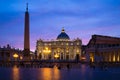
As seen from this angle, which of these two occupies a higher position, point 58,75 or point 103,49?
point 103,49

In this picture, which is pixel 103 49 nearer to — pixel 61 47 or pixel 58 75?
pixel 61 47

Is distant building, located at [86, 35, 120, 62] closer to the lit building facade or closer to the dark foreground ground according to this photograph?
the lit building facade

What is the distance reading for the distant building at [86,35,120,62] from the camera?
13025 cm

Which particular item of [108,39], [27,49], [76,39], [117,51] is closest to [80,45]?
[76,39]

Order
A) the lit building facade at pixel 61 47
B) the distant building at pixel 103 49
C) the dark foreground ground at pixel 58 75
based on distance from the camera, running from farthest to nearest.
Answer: the lit building facade at pixel 61 47
the distant building at pixel 103 49
the dark foreground ground at pixel 58 75

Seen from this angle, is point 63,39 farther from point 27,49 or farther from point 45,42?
point 27,49

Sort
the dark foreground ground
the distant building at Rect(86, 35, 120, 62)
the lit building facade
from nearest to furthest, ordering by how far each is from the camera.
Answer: the dark foreground ground, the distant building at Rect(86, 35, 120, 62), the lit building facade

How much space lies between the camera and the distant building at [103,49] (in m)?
130

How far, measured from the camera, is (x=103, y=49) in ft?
460

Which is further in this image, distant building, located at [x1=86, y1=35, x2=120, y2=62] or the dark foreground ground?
distant building, located at [x1=86, y1=35, x2=120, y2=62]

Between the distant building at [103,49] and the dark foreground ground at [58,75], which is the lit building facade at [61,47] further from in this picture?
the dark foreground ground at [58,75]

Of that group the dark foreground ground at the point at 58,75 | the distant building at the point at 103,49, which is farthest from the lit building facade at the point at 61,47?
the dark foreground ground at the point at 58,75

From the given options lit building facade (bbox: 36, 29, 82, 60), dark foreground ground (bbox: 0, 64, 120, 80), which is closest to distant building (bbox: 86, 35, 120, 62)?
lit building facade (bbox: 36, 29, 82, 60)

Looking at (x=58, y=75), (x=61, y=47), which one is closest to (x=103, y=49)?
(x=61, y=47)
